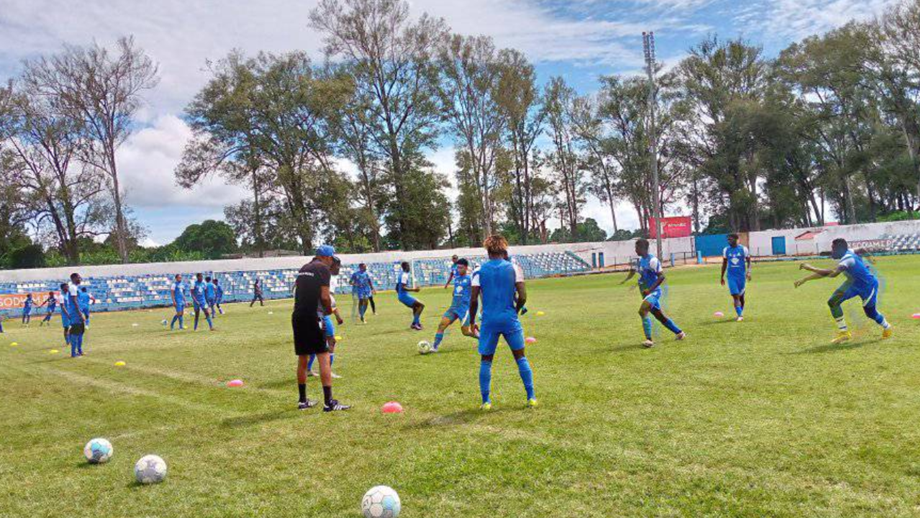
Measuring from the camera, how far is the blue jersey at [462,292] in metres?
14.1

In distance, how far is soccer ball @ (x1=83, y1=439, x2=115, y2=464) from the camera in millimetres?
6465

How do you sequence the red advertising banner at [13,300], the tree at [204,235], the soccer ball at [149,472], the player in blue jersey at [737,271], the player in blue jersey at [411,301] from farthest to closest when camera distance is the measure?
the tree at [204,235] < the red advertising banner at [13,300] < the player in blue jersey at [411,301] < the player in blue jersey at [737,271] < the soccer ball at [149,472]

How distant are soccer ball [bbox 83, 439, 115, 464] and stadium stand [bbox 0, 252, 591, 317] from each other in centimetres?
2543

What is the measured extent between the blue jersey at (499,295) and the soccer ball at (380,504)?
3247 mm

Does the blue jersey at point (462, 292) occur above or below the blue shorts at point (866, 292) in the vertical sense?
above

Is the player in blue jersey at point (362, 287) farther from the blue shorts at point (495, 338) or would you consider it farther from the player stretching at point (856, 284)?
the blue shorts at point (495, 338)

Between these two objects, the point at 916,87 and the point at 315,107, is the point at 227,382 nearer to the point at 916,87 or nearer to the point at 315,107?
the point at 315,107

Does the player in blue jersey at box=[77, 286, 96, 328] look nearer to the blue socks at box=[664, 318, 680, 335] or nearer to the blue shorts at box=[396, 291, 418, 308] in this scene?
the blue shorts at box=[396, 291, 418, 308]

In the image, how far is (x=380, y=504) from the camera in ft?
15.1

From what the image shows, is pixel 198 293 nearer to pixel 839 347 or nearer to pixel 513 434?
pixel 513 434

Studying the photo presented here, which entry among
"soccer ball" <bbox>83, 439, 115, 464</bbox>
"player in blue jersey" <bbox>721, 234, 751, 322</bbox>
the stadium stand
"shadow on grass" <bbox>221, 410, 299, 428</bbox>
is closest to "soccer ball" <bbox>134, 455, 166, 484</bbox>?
"soccer ball" <bbox>83, 439, 115, 464</bbox>

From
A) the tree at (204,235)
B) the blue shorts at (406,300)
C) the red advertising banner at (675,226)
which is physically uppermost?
the tree at (204,235)

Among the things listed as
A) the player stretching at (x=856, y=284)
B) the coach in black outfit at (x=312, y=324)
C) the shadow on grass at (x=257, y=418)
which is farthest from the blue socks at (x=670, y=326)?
the shadow on grass at (x=257, y=418)

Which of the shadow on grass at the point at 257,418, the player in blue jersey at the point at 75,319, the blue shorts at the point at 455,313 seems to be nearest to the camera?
the shadow on grass at the point at 257,418
